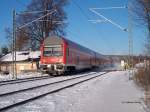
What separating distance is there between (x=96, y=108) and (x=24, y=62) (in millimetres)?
52003

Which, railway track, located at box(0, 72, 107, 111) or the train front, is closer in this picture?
railway track, located at box(0, 72, 107, 111)

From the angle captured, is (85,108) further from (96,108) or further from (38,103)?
(38,103)

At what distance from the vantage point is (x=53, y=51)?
36625 millimetres

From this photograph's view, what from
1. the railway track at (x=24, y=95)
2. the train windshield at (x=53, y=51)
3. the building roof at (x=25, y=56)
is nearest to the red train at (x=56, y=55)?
the train windshield at (x=53, y=51)

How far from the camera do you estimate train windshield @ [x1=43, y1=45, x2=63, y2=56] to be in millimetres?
36062

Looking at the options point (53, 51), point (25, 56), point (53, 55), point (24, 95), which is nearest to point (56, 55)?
point (53, 55)

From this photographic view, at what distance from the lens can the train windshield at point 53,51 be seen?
Result: 36062mm

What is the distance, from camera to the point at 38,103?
13141 millimetres

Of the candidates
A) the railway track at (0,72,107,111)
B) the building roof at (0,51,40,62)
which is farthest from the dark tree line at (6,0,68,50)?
the railway track at (0,72,107,111)

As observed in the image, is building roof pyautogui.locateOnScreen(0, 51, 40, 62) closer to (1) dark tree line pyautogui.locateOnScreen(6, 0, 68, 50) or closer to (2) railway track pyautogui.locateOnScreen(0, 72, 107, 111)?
(1) dark tree line pyautogui.locateOnScreen(6, 0, 68, 50)

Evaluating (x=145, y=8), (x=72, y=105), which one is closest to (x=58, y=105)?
(x=72, y=105)

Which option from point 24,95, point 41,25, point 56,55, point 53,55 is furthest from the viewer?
point 41,25

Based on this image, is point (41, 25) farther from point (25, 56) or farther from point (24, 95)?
point (24, 95)

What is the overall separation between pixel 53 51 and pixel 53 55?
400 mm
